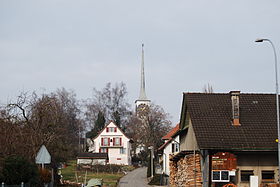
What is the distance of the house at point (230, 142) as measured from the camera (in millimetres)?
28594

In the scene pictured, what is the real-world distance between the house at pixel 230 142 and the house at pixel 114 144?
56728 mm

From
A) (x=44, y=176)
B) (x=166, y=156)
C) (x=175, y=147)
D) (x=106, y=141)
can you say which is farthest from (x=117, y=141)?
(x=44, y=176)

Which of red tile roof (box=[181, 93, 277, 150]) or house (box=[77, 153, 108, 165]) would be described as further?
house (box=[77, 153, 108, 165])

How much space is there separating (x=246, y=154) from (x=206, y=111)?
172 inches

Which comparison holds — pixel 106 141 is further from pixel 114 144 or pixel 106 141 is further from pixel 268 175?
pixel 268 175

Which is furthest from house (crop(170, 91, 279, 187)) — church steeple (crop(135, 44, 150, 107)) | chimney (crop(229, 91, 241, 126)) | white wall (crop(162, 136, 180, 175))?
church steeple (crop(135, 44, 150, 107))

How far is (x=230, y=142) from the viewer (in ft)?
95.0

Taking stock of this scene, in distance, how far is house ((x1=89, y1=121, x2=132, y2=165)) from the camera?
89.9 meters

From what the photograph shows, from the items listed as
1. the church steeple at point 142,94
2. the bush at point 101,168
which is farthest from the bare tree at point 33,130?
the church steeple at point 142,94

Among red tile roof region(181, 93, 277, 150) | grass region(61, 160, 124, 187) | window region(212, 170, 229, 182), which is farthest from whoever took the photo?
grass region(61, 160, 124, 187)

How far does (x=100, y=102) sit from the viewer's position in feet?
305

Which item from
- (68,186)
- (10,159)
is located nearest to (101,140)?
(68,186)

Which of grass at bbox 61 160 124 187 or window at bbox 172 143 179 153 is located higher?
window at bbox 172 143 179 153

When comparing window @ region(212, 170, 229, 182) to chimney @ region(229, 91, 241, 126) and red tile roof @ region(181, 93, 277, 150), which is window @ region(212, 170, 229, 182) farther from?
chimney @ region(229, 91, 241, 126)
